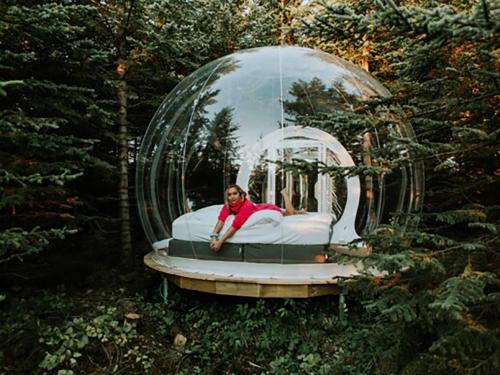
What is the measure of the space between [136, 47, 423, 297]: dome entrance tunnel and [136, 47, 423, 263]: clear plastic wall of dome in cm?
1

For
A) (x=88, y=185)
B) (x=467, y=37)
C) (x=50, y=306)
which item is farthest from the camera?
(x=88, y=185)

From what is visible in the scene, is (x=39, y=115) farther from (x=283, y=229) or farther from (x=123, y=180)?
(x=283, y=229)

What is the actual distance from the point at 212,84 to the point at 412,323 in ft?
11.5

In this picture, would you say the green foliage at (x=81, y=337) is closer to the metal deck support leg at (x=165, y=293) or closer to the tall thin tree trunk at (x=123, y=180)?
the metal deck support leg at (x=165, y=293)

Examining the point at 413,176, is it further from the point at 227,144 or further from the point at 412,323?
the point at 412,323

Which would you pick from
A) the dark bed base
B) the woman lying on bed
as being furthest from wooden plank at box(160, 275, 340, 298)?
the woman lying on bed

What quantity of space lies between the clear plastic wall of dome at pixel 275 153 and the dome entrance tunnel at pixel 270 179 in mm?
11

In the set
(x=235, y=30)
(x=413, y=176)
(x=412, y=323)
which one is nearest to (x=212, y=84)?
(x=413, y=176)

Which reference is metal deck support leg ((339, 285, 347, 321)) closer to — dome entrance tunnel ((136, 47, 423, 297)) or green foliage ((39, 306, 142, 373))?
dome entrance tunnel ((136, 47, 423, 297))

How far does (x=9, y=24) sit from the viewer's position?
10.6ft

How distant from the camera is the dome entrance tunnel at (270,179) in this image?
411 centimetres

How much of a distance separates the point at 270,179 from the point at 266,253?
2.44 feet

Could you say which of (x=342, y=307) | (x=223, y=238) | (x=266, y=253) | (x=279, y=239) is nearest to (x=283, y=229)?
(x=279, y=239)

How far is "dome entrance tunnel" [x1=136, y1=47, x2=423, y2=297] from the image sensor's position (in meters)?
4.11
